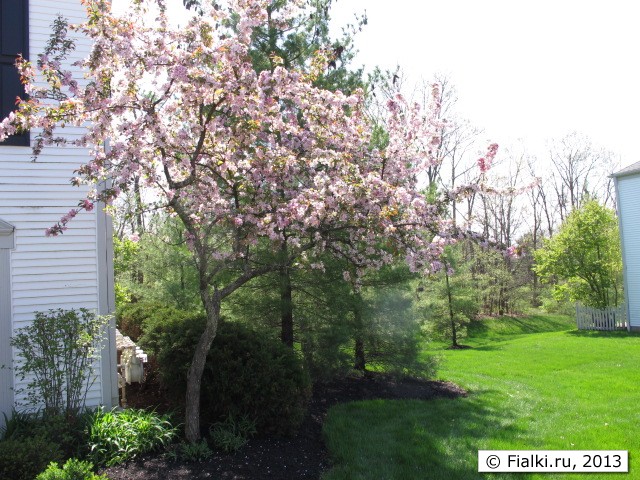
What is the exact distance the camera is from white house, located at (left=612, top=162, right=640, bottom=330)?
16.6 metres

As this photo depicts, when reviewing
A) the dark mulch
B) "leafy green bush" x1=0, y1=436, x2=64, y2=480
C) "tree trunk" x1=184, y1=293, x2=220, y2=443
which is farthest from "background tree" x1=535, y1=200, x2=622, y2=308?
"leafy green bush" x1=0, y1=436, x2=64, y2=480

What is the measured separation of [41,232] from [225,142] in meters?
2.25

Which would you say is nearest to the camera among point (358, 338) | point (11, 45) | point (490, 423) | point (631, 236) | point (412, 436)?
point (412, 436)

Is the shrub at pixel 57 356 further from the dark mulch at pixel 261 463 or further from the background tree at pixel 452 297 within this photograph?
the background tree at pixel 452 297

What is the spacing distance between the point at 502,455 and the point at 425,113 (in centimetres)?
328

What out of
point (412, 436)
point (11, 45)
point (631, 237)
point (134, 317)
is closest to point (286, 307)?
point (412, 436)

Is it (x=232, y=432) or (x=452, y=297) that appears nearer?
(x=232, y=432)

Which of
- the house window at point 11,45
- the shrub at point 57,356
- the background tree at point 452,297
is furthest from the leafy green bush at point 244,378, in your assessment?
the background tree at point 452,297

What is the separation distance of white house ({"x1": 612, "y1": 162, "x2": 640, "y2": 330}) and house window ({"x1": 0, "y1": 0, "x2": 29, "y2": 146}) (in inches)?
668

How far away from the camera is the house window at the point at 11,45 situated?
5.47 metres

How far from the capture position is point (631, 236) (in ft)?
55.0

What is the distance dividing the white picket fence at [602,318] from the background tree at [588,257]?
510 mm

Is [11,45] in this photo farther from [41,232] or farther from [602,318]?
[602,318]

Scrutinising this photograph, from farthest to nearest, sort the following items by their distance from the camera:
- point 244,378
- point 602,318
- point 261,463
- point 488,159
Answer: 1. point 602,318
2. point 244,378
3. point 488,159
4. point 261,463
